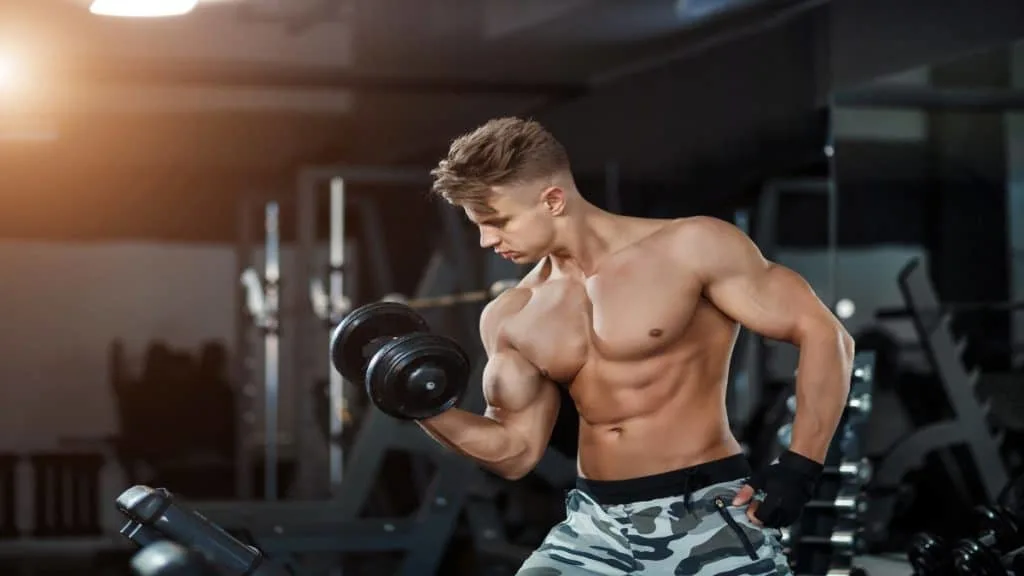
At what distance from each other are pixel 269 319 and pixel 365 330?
4.94 m

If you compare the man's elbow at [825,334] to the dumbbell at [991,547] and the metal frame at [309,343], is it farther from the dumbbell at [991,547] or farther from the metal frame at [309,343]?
the metal frame at [309,343]

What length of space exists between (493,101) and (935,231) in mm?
2541

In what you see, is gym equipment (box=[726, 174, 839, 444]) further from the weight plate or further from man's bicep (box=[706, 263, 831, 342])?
the weight plate

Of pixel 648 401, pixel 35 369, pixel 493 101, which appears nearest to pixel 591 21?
pixel 493 101

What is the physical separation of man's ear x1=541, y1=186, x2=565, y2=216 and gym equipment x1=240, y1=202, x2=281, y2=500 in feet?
16.5

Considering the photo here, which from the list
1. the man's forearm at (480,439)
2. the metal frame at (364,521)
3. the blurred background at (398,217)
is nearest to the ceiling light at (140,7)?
the blurred background at (398,217)

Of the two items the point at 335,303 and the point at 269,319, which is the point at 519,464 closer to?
the point at 335,303

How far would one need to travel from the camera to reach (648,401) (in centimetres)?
253

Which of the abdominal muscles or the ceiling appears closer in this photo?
the abdominal muscles

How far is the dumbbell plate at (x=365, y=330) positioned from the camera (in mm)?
2586

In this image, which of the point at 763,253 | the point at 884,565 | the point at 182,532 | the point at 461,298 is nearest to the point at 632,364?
the point at 182,532

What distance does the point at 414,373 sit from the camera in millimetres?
2367

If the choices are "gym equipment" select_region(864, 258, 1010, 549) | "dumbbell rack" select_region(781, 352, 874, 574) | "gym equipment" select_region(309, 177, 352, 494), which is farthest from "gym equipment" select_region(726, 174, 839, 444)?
"gym equipment" select_region(309, 177, 352, 494)

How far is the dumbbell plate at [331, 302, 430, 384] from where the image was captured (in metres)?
2.59
